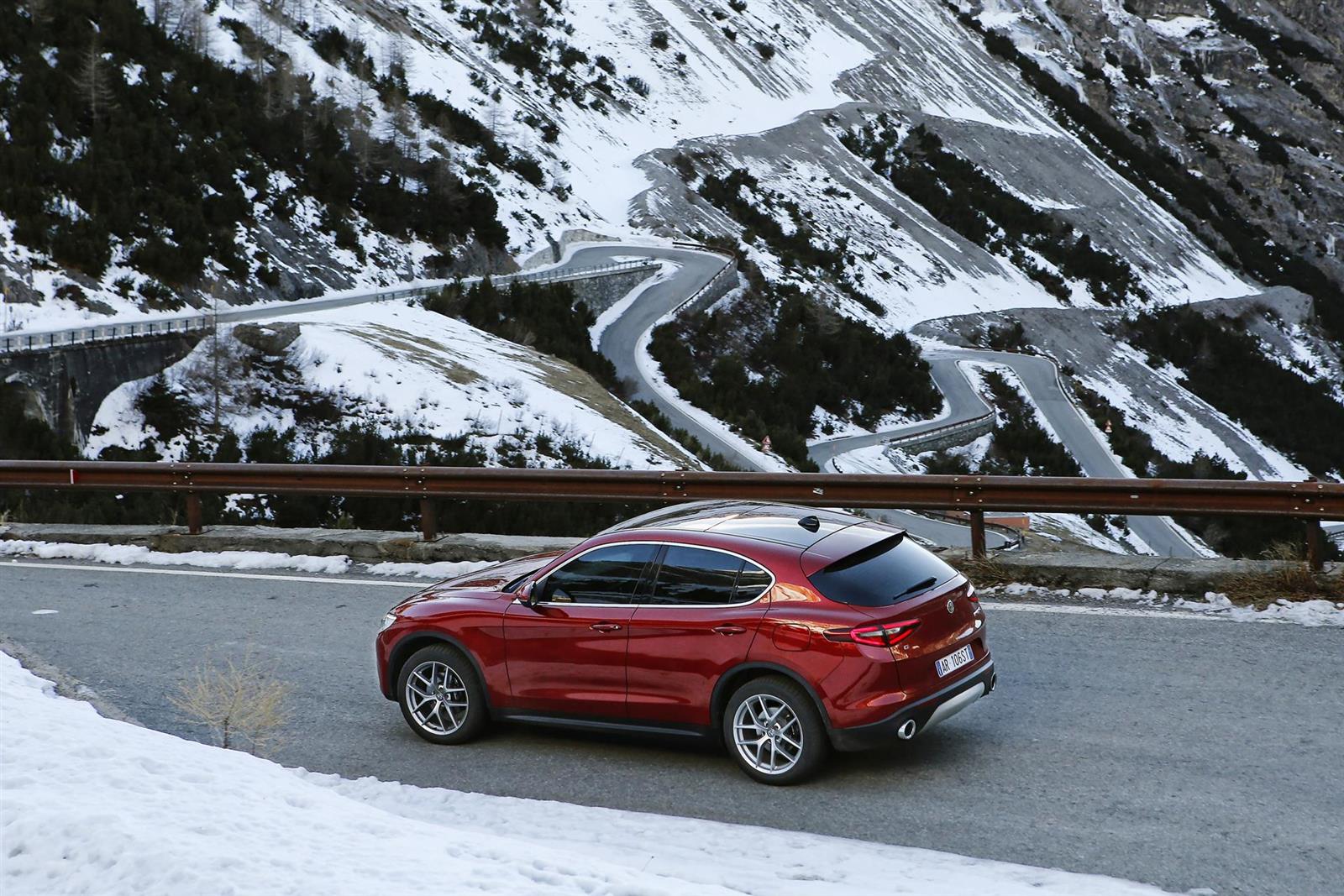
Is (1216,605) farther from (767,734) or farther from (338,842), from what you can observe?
(338,842)

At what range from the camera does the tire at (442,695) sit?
7.51 meters

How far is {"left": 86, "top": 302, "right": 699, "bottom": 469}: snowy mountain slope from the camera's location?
2272 cm

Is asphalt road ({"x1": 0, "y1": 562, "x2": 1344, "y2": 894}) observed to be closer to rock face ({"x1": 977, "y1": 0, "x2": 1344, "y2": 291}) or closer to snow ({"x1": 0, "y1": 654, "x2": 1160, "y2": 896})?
snow ({"x1": 0, "y1": 654, "x2": 1160, "y2": 896})

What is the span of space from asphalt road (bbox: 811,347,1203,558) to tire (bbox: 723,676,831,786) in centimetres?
2819

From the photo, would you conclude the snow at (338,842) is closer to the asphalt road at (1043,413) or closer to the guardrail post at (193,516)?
the guardrail post at (193,516)

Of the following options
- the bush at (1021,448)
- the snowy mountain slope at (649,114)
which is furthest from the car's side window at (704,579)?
the bush at (1021,448)

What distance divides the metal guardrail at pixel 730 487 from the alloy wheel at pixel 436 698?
13.9 feet

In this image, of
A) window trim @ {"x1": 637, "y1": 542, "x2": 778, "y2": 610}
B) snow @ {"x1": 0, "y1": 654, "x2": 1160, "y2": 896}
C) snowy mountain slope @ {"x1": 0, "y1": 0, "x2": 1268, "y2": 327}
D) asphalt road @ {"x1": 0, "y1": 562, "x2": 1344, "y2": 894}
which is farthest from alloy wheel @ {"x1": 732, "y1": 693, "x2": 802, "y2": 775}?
snowy mountain slope @ {"x1": 0, "y1": 0, "x2": 1268, "y2": 327}

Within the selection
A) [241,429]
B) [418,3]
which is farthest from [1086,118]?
[241,429]

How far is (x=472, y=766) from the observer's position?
23.8ft

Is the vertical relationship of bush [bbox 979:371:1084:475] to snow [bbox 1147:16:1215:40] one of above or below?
below

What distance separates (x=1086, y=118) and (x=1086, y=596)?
3884 inches

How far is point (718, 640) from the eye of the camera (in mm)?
6605

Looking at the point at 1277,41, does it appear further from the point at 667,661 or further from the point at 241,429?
the point at 667,661
